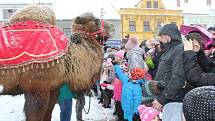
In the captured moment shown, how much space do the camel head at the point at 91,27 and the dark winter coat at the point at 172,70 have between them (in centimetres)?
84

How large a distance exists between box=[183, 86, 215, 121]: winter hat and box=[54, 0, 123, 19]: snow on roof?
30052 millimetres

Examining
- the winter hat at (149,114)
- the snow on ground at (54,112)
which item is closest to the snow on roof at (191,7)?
the snow on ground at (54,112)

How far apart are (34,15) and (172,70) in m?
1.59

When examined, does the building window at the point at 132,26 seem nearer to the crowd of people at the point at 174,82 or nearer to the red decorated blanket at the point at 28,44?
the crowd of people at the point at 174,82

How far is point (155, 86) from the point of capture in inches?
147

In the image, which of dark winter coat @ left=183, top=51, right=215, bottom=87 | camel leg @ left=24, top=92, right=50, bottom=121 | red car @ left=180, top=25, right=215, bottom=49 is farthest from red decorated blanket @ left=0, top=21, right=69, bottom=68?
red car @ left=180, top=25, right=215, bottom=49

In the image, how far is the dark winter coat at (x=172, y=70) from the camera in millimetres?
3318

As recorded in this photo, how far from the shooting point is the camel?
3.79 meters

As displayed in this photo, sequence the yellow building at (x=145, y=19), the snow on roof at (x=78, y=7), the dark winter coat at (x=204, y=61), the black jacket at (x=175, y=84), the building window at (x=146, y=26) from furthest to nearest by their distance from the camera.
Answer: the building window at (x=146, y=26), the yellow building at (x=145, y=19), the snow on roof at (x=78, y=7), the dark winter coat at (x=204, y=61), the black jacket at (x=175, y=84)

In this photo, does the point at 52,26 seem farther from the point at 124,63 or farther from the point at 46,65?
the point at 124,63

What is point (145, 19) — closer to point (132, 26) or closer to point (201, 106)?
point (132, 26)

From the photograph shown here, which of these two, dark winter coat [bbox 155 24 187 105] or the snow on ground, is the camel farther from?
the snow on ground

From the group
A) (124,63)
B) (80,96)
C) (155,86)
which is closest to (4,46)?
(80,96)

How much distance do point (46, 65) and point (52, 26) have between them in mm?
519
